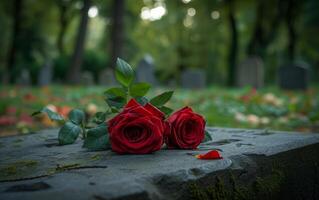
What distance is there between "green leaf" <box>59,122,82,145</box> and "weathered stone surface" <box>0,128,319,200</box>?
0.06m

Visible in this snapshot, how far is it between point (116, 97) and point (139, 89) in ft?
0.53

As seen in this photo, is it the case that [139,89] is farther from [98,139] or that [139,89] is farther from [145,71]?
[145,71]

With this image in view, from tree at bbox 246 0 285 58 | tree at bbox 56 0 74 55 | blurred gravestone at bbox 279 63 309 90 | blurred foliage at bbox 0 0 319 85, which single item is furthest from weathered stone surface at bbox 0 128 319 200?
tree at bbox 56 0 74 55

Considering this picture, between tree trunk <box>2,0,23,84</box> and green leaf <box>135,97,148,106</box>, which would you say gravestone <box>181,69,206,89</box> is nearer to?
tree trunk <box>2,0,23,84</box>

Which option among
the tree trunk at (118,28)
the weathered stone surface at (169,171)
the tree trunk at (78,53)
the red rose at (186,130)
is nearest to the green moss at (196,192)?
the weathered stone surface at (169,171)

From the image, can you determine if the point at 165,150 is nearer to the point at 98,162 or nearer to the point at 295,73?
the point at 98,162

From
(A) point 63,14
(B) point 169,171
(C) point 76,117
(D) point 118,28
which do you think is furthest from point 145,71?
(A) point 63,14

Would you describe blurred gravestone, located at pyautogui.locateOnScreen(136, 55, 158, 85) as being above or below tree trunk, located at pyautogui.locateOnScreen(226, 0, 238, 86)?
below

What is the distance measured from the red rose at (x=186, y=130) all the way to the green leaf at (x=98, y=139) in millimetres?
334

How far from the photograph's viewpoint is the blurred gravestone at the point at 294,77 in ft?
54.6

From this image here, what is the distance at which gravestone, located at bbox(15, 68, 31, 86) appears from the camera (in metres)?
26.7

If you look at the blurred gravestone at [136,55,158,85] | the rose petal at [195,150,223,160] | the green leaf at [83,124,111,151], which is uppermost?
the blurred gravestone at [136,55,158,85]

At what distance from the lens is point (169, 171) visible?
1.71 metres

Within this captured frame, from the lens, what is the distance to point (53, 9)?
37.8 metres
